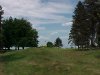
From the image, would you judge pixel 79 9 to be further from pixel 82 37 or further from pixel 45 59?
pixel 45 59

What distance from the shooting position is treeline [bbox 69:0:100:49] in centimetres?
8288

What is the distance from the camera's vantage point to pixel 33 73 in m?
39.2

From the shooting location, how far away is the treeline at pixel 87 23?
8288cm

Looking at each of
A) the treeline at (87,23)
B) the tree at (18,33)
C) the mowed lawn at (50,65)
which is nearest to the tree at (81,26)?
the treeline at (87,23)

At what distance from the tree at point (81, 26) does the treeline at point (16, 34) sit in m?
19.1

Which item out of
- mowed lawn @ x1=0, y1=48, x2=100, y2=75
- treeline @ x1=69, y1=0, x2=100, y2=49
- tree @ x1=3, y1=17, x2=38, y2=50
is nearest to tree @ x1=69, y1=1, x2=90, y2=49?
treeline @ x1=69, y1=0, x2=100, y2=49

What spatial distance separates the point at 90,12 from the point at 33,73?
1890 inches

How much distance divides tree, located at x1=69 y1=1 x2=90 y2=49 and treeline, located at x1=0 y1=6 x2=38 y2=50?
1915cm

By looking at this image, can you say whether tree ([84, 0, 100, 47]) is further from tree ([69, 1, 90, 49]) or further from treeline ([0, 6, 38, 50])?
treeline ([0, 6, 38, 50])

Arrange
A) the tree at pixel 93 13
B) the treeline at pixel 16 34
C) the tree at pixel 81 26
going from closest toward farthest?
the tree at pixel 93 13 → the tree at pixel 81 26 → the treeline at pixel 16 34

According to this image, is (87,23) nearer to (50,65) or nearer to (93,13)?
(93,13)

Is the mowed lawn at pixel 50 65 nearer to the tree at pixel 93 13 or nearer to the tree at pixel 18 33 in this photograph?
the tree at pixel 93 13

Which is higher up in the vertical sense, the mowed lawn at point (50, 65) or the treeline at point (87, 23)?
the treeline at point (87, 23)

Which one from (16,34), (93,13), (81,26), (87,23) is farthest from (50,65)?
(16,34)
